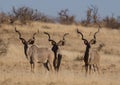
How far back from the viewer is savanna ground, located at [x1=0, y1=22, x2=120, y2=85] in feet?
57.0

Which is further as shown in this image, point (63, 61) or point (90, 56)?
point (63, 61)

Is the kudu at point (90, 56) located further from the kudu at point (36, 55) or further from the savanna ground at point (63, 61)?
the kudu at point (36, 55)

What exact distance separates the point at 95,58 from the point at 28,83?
17.4ft

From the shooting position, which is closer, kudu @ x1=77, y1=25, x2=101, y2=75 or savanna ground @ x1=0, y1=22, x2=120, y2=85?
savanna ground @ x1=0, y1=22, x2=120, y2=85

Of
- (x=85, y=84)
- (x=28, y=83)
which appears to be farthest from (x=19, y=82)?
(x=85, y=84)

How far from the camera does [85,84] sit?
56.0ft

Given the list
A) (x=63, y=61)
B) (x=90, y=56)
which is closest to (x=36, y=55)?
(x=90, y=56)

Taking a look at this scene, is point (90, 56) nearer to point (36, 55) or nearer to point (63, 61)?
point (36, 55)

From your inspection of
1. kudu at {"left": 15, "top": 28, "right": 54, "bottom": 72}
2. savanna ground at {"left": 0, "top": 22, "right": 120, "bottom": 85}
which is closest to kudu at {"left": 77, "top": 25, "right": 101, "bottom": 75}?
savanna ground at {"left": 0, "top": 22, "right": 120, "bottom": 85}

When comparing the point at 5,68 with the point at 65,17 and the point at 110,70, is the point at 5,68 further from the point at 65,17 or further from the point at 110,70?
the point at 65,17

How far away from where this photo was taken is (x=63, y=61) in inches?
1032

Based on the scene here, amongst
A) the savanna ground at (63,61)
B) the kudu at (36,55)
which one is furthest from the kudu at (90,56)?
the kudu at (36,55)

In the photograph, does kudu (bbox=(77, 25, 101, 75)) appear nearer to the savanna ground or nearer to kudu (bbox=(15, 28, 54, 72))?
the savanna ground

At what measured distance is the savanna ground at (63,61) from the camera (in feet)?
57.0
